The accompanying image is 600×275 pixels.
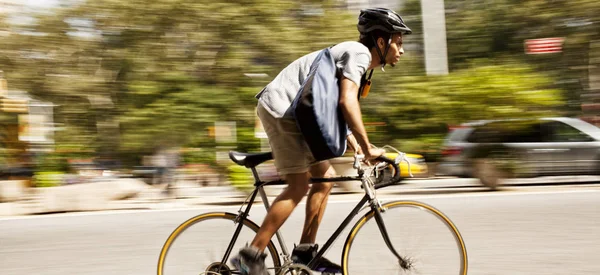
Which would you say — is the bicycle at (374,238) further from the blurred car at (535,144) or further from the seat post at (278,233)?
the blurred car at (535,144)

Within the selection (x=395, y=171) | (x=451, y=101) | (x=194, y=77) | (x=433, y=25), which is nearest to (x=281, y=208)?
(x=395, y=171)

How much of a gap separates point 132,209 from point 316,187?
8.40 metres

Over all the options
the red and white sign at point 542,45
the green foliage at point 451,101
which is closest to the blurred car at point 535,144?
the green foliage at point 451,101

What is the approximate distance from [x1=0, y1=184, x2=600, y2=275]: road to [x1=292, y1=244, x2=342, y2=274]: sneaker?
0.35 ft

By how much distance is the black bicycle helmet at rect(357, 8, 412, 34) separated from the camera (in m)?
4.00

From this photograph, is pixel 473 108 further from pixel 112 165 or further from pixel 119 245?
pixel 119 245

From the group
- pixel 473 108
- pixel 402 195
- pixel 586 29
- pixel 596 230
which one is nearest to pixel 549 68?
pixel 586 29

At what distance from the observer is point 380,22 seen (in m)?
4.02

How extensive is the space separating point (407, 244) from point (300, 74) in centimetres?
102

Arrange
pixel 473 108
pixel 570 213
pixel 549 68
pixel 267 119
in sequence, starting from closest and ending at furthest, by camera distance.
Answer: pixel 267 119
pixel 570 213
pixel 473 108
pixel 549 68

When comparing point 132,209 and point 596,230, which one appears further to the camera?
point 132,209

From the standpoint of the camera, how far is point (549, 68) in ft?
61.4

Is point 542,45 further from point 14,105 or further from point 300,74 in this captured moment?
point 300,74

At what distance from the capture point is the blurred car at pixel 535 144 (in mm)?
14594
